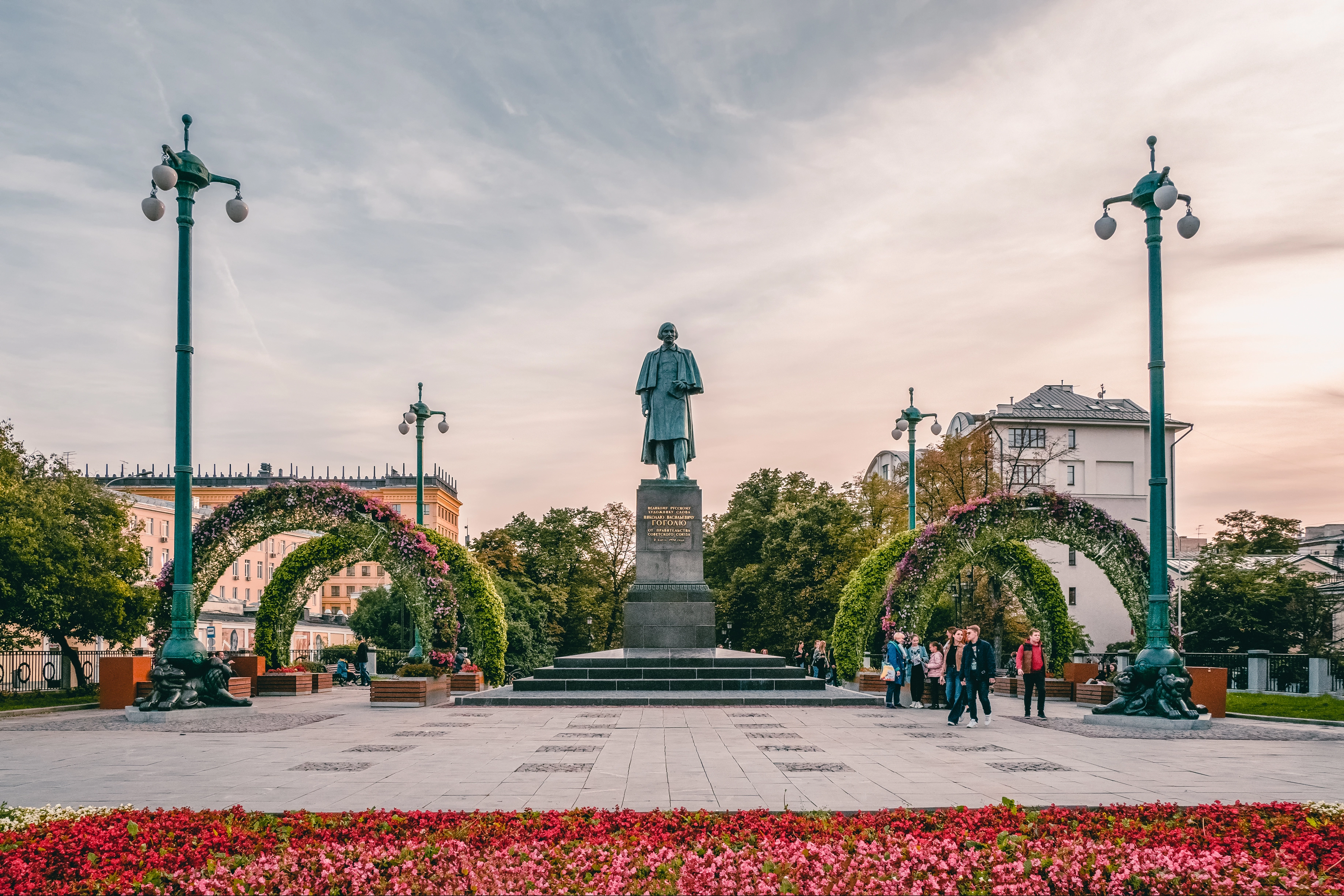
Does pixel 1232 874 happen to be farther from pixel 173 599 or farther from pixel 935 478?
pixel 935 478

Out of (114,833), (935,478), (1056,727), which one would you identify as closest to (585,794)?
(114,833)

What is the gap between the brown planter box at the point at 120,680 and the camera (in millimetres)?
19875

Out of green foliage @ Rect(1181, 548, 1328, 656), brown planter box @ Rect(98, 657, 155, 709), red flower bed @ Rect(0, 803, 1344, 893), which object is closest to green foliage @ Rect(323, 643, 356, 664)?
brown planter box @ Rect(98, 657, 155, 709)

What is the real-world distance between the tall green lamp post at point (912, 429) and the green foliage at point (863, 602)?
422 centimetres

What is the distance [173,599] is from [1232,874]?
16353 millimetres

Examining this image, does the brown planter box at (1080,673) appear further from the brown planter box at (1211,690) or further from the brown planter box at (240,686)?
the brown planter box at (240,686)

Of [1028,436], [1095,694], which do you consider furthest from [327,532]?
[1028,436]

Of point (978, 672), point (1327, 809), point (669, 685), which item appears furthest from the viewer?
point (669, 685)

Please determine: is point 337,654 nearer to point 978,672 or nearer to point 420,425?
point 420,425

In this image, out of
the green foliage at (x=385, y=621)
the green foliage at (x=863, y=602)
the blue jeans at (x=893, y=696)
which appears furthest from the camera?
the green foliage at (x=385, y=621)

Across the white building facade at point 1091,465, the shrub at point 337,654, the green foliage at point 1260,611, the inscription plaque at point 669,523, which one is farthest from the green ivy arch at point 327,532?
the white building facade at point 1091,465

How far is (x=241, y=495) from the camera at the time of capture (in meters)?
23.3

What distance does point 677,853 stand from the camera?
6.48 meters

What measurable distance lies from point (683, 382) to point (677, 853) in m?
18.9
